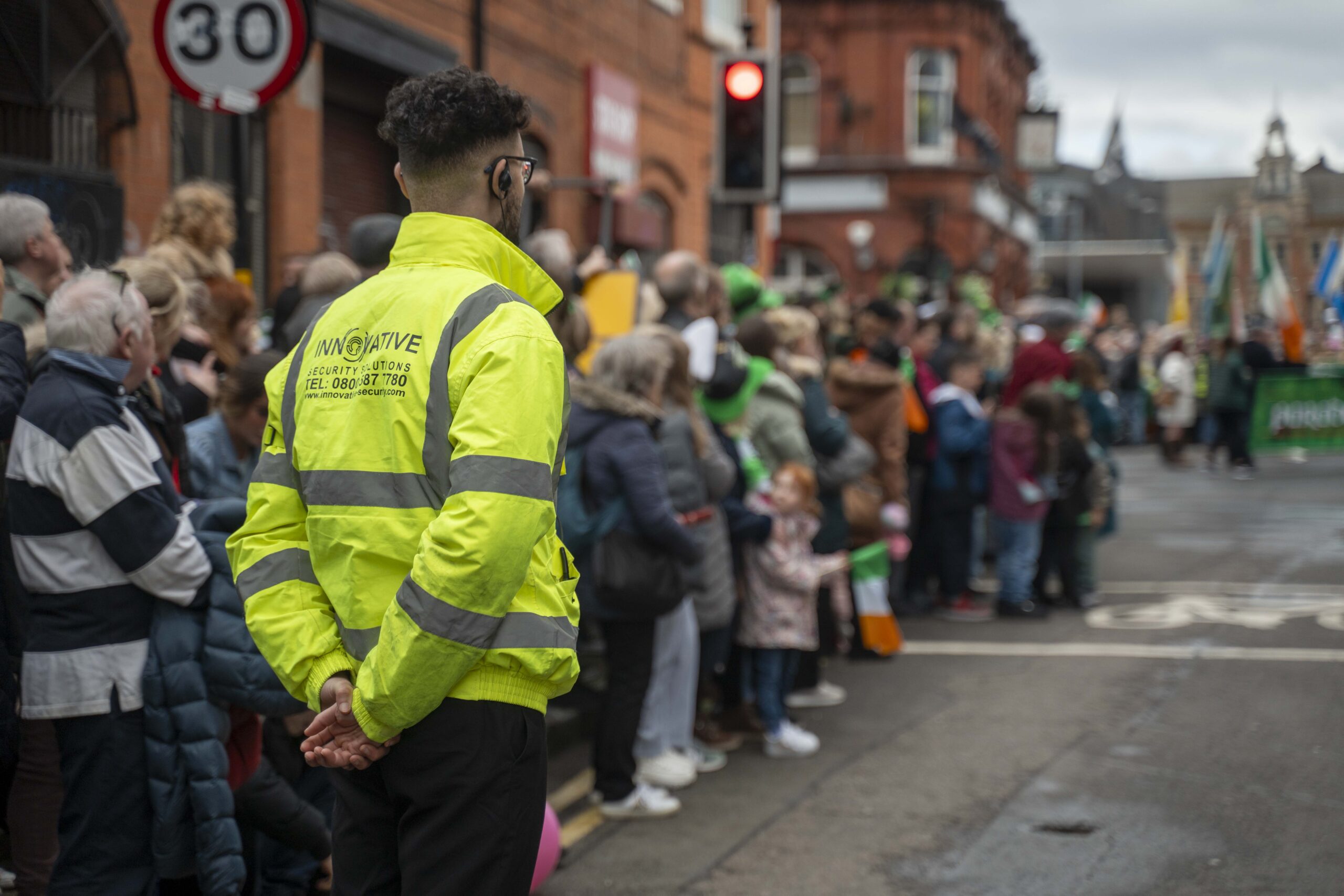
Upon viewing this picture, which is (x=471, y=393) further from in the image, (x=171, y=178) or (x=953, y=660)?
(x=171, y=178)

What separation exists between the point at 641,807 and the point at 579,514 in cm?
121

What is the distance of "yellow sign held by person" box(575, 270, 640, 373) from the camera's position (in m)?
7.94

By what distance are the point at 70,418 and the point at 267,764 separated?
1.26m

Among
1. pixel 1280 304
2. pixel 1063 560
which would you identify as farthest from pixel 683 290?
pixel 1280 304

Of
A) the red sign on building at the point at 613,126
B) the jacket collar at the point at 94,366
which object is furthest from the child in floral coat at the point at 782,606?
the red sign on building at the point at 613,126

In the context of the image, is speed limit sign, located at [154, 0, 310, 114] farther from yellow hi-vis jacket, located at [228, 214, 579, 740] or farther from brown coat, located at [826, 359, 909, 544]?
brown coat, located at [826, 359, 909, 544]

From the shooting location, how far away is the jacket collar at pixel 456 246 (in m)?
2.80

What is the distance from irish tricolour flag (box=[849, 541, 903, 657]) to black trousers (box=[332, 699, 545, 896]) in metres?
5.35

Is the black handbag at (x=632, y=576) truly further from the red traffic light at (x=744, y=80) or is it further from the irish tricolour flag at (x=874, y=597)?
the red traffic light at (x=744, y=80)

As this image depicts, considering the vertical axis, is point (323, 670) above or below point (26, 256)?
below

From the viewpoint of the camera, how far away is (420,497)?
267cm

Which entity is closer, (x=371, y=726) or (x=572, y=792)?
(x=371, y=726)

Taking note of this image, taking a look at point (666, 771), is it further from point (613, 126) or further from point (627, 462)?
point (613, 126)

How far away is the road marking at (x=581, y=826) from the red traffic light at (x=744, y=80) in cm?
680
